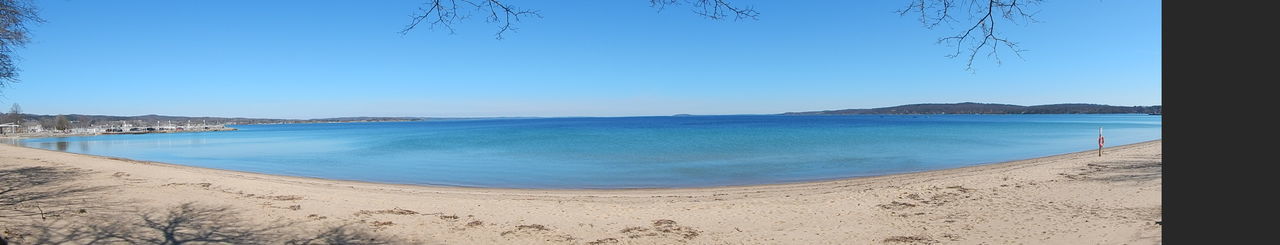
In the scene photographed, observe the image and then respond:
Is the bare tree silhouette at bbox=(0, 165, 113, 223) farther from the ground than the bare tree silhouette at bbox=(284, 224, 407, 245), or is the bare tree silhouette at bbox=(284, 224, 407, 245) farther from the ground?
the bare tree silhouette at bbox=(0, 165, 113, 223)

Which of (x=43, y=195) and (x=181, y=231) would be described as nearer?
(x=181, y=231)

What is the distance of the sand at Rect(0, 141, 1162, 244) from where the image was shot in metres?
7.71

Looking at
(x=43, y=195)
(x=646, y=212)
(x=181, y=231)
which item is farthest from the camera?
(x=646, y=212)

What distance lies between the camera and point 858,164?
886 inches

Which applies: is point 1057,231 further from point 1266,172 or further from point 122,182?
point 122,182

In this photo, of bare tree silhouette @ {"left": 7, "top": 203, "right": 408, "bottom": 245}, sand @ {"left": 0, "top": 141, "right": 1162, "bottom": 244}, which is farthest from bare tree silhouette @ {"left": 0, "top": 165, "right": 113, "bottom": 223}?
bare tree silhouette @ {"left": 7, "top": 203, "right": 408, "bottom": 245}

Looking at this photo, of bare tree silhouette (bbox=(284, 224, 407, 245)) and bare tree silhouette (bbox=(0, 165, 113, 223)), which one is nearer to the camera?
bare tree silhouette (bbox=(284, 224, 407, 245))

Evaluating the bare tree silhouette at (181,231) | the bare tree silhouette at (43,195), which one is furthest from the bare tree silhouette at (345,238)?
the bare tree silhouette at (43,195)

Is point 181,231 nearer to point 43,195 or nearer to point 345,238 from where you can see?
point 345,238

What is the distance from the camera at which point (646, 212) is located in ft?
33.2

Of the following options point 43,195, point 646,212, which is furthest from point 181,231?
point 646,212

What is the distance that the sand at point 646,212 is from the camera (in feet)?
25.3

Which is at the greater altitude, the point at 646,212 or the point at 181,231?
the point at 181,231

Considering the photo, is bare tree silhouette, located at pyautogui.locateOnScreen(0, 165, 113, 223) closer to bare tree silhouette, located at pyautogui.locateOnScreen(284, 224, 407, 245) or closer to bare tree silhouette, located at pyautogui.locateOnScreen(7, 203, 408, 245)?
bare tree silhouette, located at pyautogui.locateOnScreen(7, 203, 408, 245)
